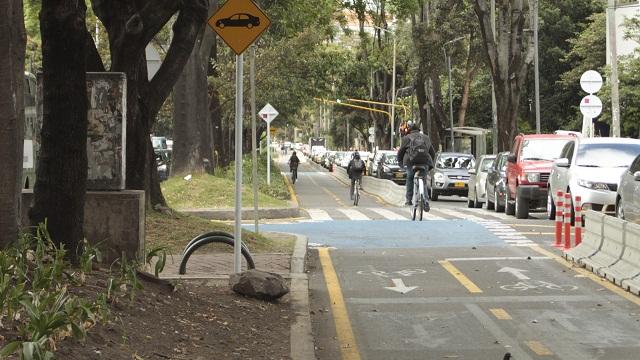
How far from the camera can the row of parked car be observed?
637 inches

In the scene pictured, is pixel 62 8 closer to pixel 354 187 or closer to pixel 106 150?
pixel 106 150

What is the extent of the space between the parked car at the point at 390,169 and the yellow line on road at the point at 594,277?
127 feet

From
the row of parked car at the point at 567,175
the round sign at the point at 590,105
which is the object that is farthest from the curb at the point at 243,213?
the round sign at the point at 590,105

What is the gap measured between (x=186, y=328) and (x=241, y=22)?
3.91 meters

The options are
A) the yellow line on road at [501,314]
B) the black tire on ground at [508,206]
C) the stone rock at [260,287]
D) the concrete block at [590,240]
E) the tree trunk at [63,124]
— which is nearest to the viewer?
the tree trunk at [63,124]

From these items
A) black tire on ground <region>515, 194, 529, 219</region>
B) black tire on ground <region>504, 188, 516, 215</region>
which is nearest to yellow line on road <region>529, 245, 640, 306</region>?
black tire on ground <region>515, 194, 529, 219</region>

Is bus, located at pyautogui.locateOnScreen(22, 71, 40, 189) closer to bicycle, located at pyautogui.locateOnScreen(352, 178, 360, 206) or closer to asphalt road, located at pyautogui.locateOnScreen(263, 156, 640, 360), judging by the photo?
asphalt road, located at pyautogui.locateOnScreen(263, 156, 640, 360)

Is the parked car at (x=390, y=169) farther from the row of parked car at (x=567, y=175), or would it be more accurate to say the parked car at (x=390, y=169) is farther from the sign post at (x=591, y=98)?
the sign post at (x=591, y=98)

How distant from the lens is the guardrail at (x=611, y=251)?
10.9 metres

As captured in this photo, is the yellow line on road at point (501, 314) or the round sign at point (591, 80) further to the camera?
the round sign at point (591, 80)

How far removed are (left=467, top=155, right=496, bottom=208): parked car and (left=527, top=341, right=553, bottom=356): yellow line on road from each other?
2118 centimetres

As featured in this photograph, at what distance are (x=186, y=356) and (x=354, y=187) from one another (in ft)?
90.6

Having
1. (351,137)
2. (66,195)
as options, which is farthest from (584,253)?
(351,137)

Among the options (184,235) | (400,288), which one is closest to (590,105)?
(184,235)
